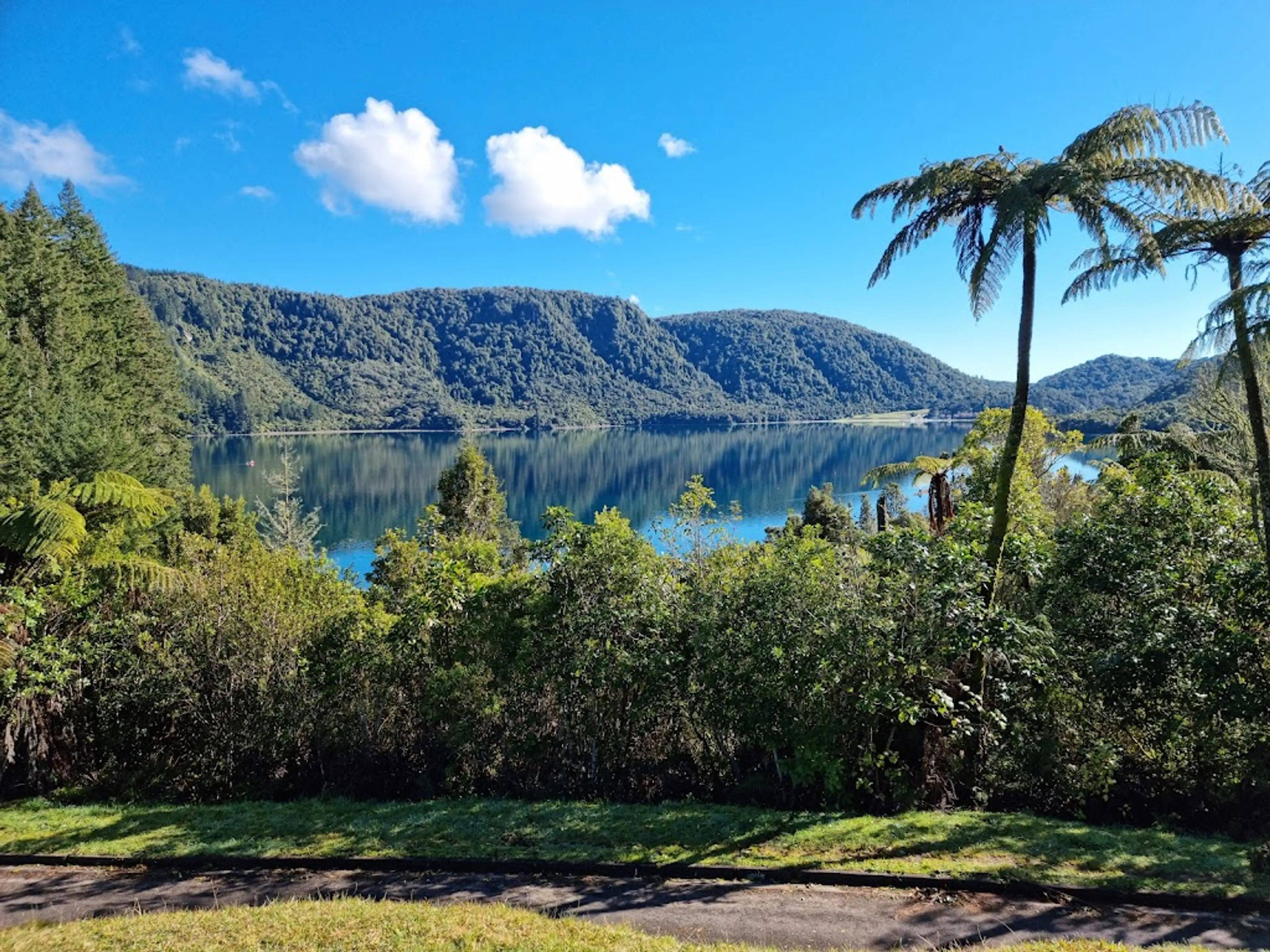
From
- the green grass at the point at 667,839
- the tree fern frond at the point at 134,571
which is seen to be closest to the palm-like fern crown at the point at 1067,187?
the green grass at the point at 667,839

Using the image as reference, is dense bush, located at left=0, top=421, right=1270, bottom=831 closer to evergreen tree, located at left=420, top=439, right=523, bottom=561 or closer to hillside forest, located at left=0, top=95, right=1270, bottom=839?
hillside forest, located at left=0, top=95, right=1270, bottom=839

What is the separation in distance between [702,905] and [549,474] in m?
125

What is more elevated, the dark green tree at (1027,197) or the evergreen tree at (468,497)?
the dark green tree at (1027,197)

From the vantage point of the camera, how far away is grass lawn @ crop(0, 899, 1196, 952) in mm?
5148

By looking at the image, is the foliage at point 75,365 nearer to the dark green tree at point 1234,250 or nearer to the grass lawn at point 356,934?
the grass lawn at point 356,934

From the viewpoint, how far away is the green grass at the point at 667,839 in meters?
6.39

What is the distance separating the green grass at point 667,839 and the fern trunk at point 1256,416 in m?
3.49

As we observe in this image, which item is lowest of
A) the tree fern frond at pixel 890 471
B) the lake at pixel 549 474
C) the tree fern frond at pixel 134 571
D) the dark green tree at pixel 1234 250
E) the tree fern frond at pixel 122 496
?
the lake at pixel 549 474

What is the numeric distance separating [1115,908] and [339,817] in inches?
323

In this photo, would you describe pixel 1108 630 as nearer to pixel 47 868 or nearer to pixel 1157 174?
pixel 1157 174

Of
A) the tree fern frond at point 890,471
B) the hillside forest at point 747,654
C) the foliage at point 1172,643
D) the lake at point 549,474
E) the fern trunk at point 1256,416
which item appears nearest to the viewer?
the fern trunk at point 1256,416

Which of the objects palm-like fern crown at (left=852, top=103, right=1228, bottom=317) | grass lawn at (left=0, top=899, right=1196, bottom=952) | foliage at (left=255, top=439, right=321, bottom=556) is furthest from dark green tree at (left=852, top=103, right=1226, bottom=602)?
foliage at (left=255, top=439, right=321, bottom=556)

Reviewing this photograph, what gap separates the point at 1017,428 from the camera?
8.72m

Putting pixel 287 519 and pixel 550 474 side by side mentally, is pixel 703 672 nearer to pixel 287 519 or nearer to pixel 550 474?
pixel 287 519
